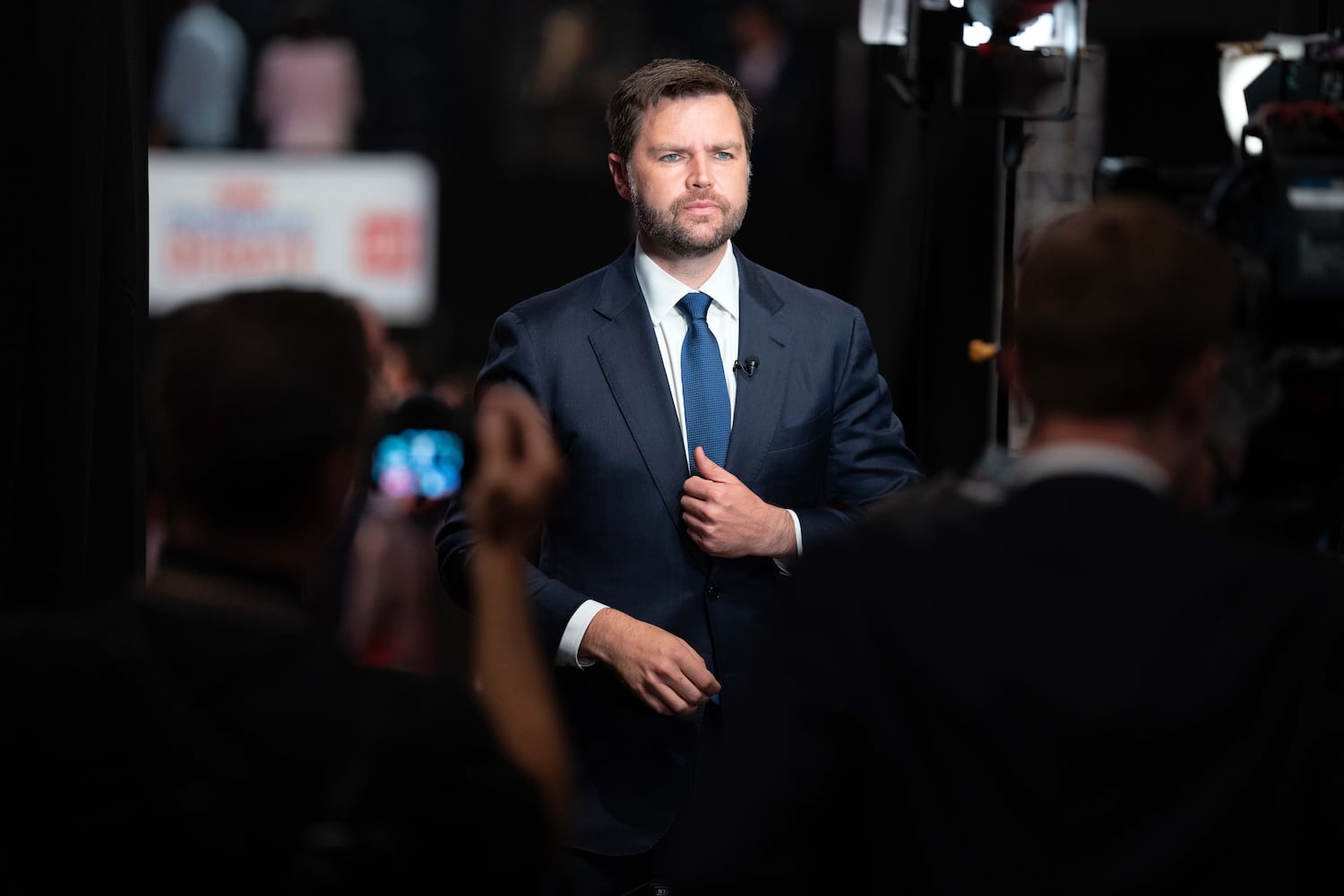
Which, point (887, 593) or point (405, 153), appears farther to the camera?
point (405, 153)

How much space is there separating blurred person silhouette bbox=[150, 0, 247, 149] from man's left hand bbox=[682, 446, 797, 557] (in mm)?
5571

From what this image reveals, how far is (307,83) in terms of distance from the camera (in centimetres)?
729

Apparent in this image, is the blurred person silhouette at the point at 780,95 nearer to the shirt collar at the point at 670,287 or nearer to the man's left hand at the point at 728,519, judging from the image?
the shirt collar at the point at 670,287

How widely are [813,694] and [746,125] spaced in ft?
4.90

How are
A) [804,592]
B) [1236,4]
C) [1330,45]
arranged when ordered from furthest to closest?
[1236,4]
[1330,45]
[804,592]

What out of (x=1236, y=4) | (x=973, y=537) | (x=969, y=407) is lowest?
(x=969, y=407)

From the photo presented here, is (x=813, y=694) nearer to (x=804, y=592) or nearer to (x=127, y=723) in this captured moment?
(x=804, y=592)

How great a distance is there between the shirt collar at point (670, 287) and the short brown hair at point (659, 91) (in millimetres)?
179

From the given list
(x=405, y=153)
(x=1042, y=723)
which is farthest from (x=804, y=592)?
(x=405, y=153)

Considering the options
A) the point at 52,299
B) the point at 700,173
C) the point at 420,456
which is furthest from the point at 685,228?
the point at 420,456

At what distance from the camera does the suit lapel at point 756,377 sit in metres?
2.43

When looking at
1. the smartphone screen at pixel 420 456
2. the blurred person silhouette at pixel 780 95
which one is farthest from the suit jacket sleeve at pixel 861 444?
the blurred person silhouette at pixel 780 95

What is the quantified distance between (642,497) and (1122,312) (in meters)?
1.20

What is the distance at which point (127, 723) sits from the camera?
1196 mm
